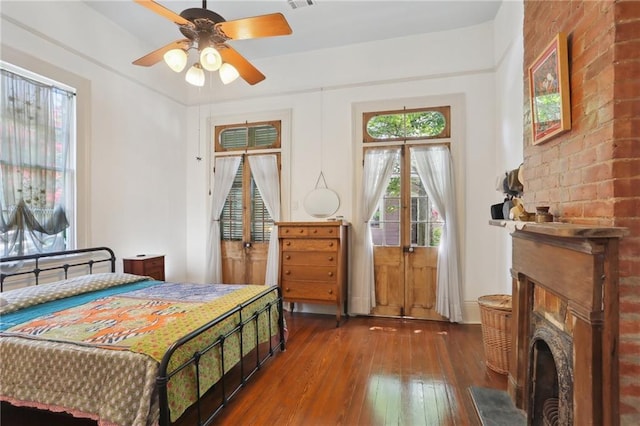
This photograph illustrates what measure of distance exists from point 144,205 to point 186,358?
3.05m

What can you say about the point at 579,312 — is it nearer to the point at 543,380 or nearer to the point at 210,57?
the point at 543,380

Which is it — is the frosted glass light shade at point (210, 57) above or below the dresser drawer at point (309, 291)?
above

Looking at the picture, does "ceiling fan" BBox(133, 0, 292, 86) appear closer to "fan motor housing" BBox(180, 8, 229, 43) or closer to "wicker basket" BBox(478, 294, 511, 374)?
"fan motor housing" BBox(180, 8, 229, 43)

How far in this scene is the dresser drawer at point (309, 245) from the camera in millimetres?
3678

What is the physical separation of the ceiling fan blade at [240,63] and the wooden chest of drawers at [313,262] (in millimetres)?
1700

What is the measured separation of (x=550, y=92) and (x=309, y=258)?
9.03 feet

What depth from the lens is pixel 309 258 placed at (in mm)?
3748

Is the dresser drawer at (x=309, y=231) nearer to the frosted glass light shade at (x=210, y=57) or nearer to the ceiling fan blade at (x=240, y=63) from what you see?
the ceiling fan blade at (x=240, y=63)

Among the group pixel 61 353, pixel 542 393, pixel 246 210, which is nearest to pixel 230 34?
pixel 61 353

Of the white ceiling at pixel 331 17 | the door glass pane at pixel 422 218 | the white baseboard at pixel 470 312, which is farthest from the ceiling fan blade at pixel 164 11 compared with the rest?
the white baseboard at pixel 470 312

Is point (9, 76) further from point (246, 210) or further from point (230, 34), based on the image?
point (246, 210)

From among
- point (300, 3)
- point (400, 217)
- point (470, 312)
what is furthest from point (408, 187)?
point (300, 3)

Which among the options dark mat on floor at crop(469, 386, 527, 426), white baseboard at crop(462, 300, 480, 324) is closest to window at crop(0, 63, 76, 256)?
dark mat on floor at crop(469, 386, 527, 426)

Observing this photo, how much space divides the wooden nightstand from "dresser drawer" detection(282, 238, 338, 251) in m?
1.63
